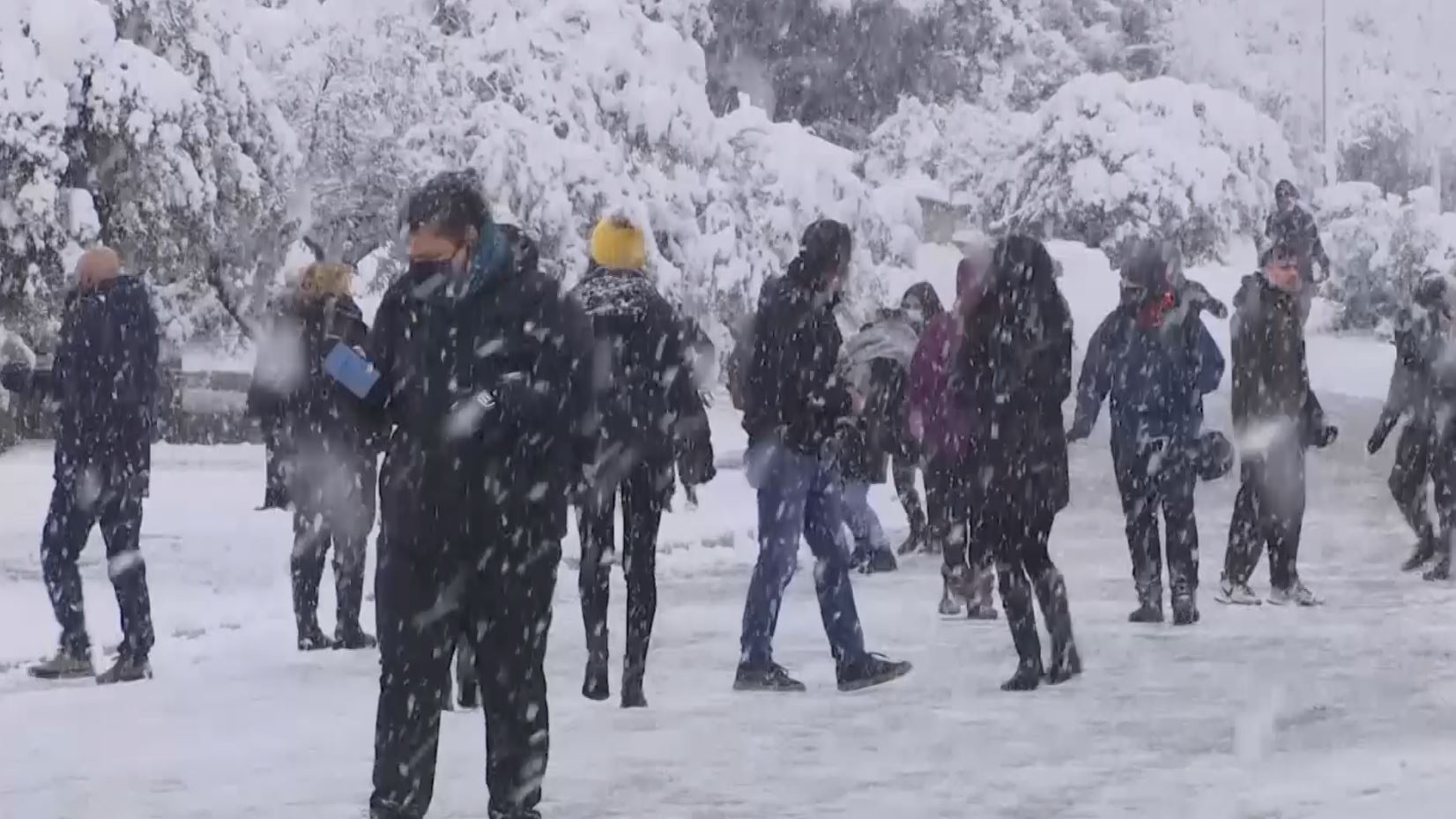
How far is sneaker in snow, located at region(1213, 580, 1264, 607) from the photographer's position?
13.1 m

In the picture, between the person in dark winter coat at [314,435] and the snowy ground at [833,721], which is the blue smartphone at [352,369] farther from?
the person in dark winter coat at [314,435]

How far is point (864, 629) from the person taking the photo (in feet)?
40.4

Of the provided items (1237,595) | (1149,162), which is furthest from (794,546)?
(1149,162)

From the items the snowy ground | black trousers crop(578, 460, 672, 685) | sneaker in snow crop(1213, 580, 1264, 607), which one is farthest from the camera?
sneaker in snow crop(1213, 580, 1264, 607)

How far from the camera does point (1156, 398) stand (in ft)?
39.3

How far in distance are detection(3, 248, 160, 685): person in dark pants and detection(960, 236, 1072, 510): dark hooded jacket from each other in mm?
3438

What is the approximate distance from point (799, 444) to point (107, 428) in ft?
9.53

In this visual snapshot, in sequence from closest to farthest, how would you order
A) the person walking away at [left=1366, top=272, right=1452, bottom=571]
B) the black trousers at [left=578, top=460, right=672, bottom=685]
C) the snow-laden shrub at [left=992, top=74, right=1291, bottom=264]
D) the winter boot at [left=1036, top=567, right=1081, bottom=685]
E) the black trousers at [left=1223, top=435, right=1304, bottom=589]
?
the black trousers at [left=578, top=460, right=672, bottom=685]
the winter boot at [left=1036, top=567, right=1081, bottom=685]
the black trousers at [left=1223, top=435, right=1304, bottom=589]
the person walking away at [left=1366, top=272, right=1452, bottom=571]
the snow-laden shrub at [left=992, top=74, right=1291, bottom=264]

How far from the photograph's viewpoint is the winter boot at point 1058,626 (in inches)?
397

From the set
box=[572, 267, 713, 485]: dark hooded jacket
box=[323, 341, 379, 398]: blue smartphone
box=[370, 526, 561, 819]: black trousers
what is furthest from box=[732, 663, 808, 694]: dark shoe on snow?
box=[323, 341, 379, 398]: blue smartphone

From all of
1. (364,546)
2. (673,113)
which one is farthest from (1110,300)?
(364,546)

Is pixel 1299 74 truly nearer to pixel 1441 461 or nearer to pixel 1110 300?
pixel 1110 300

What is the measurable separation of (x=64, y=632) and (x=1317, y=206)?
156 feet

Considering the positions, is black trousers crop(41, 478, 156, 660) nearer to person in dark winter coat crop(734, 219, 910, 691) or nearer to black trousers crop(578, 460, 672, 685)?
black trousers crop(578, 460, 672, 685)
